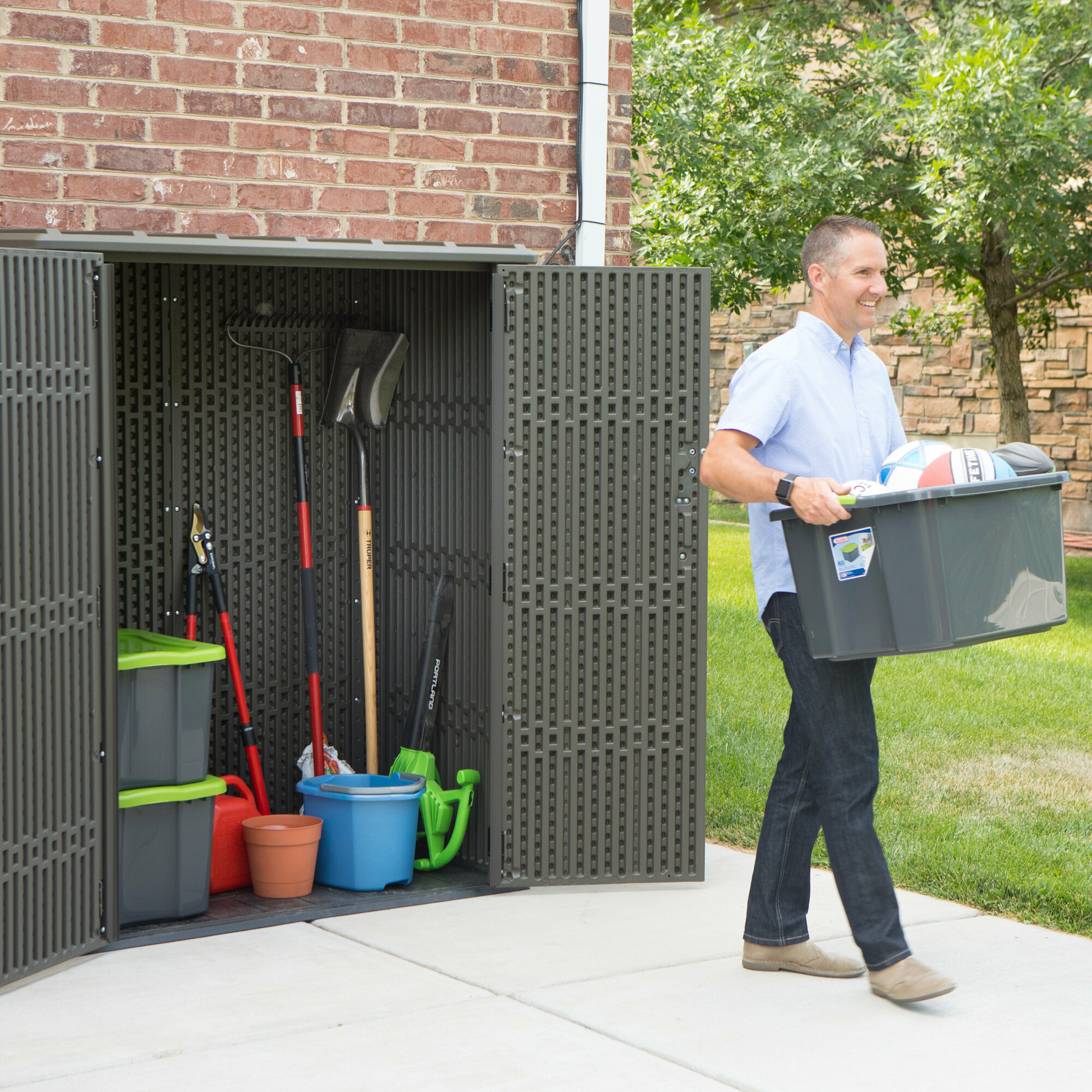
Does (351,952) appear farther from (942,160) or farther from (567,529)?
(942,160)

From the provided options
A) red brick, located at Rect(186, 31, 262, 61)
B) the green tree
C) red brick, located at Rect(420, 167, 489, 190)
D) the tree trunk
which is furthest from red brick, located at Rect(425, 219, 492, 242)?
the tree trunk

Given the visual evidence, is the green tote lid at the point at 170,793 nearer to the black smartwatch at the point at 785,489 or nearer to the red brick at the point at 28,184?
the red brick at the point at 28,184

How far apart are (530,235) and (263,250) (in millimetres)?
1414

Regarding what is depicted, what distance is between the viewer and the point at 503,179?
5.84 m

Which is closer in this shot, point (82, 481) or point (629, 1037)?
point (629, 1037)

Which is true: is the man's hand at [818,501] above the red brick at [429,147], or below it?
below

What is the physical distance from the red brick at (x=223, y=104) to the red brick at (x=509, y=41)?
92 centimetres

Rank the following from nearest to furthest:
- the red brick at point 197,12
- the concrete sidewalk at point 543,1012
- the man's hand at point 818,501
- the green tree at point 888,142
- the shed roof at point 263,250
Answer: the concrete sidewalk at point 543,1012
the man's hand at point 818,501
the shed roof at point 263,250
the red brick at point 197,12
the green tree at point 888,142

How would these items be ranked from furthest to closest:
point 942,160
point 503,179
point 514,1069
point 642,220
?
point 642,220, point 942,160, point 503,179, point 514,1069

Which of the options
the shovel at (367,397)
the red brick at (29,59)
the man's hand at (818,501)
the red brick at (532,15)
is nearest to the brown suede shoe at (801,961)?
the man's hand at (818,501)

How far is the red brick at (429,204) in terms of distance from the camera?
571 centimetres

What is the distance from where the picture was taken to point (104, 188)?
525cm

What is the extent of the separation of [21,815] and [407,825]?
4.83 ft

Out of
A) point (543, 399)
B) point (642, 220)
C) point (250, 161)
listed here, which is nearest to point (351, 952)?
point (543, 399)
